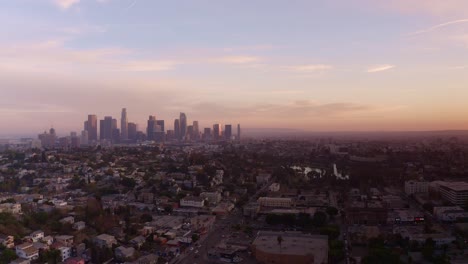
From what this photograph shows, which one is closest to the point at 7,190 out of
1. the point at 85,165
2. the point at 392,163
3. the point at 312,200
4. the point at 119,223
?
the point at 85,165

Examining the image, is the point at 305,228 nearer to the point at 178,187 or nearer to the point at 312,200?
the point at 312,200

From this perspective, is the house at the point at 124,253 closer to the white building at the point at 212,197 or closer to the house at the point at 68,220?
the house at the point at 68,220

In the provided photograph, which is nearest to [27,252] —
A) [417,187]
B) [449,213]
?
[449,213]

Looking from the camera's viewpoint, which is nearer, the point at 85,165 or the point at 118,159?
the point at 85,165

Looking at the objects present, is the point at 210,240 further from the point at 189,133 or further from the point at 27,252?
the point at 189,133

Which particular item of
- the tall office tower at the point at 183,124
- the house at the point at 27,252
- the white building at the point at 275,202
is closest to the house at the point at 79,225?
the house at the point at 27,252
